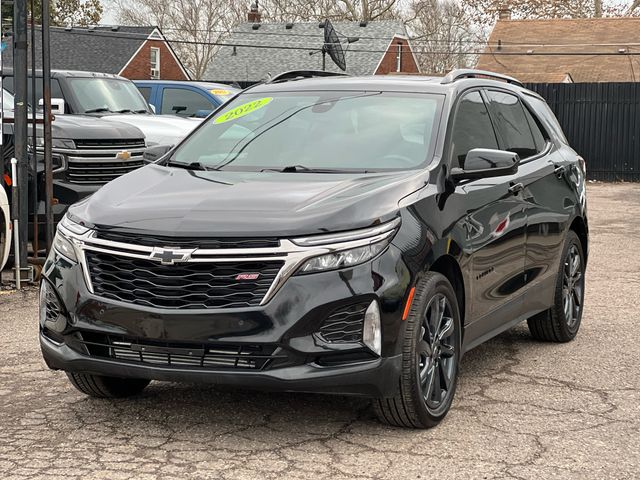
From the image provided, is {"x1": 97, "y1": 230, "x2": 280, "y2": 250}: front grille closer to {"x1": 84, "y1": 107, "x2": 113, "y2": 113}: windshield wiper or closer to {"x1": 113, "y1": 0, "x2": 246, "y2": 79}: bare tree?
{"x1": 84, "y1": 107, "x2": 113, "y2": 113}: windshield wiper

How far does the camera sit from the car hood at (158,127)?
14.3 metres

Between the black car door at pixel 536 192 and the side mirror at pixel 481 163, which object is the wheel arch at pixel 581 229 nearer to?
the black car door at pixel 536 192

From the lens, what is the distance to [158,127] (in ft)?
47.7

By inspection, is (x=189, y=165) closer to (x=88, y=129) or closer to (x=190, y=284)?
(x=190, y=284)

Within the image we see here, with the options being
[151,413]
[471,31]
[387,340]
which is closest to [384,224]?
[387,340]

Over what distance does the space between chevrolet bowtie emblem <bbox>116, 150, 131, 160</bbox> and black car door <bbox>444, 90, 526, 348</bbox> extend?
566cm

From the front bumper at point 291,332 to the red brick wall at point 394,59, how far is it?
4834 cm

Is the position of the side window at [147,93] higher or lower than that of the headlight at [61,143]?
higher

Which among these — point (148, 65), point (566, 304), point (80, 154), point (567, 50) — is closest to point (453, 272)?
point (566, 304)

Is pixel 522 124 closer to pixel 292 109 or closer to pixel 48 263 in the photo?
pixel 292 109

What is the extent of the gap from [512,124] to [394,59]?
1887 inches

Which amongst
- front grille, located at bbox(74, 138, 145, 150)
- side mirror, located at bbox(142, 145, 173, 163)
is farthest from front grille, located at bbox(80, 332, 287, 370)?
front grille, located at bbox(74, 138, 145, 150)

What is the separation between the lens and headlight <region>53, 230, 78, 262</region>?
5.04 m

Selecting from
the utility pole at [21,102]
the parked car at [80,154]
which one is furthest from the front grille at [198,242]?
the parked car at [80,154]
